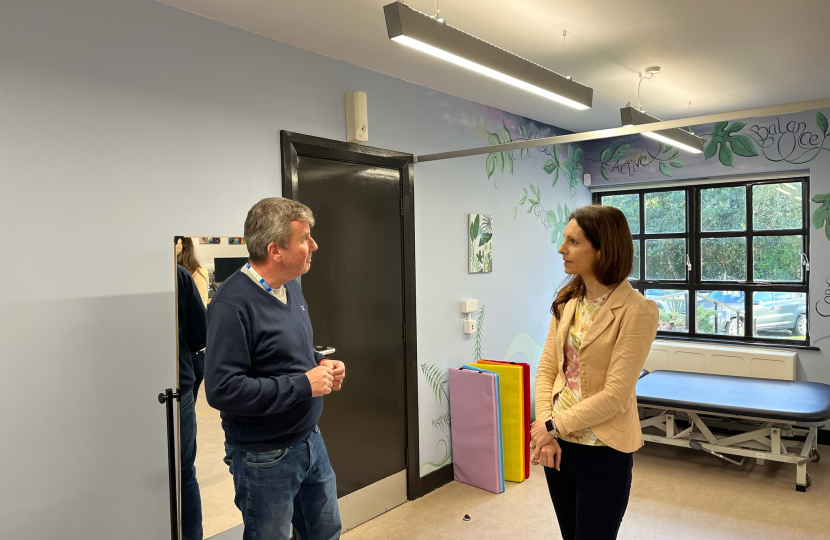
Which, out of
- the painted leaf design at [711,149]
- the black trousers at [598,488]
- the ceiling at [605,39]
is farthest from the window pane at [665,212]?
the black trousers at [598,488]

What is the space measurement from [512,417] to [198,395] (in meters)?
2.31

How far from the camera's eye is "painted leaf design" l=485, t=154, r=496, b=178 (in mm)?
4707

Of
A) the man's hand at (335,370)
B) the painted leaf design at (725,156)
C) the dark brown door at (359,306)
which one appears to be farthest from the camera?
the painted leaf design at (725,156)

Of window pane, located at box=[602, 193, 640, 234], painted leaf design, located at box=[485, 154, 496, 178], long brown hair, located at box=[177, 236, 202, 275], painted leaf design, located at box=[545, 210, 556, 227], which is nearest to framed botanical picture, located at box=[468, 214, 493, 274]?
painted leaf design, located at box=[485, 154, 496, 178]

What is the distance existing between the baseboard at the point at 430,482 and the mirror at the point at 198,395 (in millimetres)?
1521

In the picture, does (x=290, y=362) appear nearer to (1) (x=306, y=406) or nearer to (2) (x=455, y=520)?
(1) (x=306, y=406)

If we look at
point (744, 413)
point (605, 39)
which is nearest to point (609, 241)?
point (605, 39)

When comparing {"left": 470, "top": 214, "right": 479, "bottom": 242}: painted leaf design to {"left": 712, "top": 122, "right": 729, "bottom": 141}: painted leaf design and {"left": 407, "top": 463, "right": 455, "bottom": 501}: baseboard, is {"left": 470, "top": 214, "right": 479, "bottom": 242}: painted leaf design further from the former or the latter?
{"left": 712, "top": 122, "right": 729, "bottom": 141}: painted leaf design

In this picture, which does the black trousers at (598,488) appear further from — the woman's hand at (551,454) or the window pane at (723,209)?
the window pane at (723,209)

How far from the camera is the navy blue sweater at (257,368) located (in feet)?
6.00

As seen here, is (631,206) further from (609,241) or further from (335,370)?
(335,370)

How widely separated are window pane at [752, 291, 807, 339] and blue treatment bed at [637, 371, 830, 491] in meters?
0.74

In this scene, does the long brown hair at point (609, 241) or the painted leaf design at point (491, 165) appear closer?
the long brown hair at point (609, 241)

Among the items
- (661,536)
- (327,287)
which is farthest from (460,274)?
(661,536)
